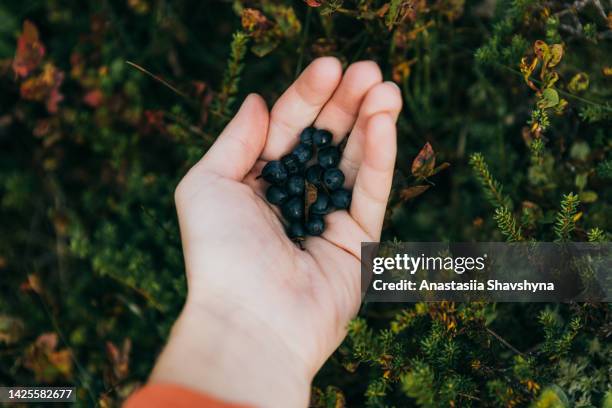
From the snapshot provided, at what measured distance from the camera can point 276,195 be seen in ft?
6.61

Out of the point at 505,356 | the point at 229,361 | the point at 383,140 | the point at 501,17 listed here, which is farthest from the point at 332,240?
the point at 501,17

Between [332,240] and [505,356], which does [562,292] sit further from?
[332,240]

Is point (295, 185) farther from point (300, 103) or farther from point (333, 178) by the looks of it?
point (300, 103)

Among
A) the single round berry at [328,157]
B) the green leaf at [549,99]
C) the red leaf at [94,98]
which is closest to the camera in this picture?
the green leaf at [549,99]

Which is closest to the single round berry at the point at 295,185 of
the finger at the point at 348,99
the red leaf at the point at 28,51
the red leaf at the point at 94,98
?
the finger at the point at 348,99

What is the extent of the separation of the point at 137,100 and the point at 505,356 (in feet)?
6.29

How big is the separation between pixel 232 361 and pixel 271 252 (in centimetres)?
36

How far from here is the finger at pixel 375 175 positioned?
72.1 inches

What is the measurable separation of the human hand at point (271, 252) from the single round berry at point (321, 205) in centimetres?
4

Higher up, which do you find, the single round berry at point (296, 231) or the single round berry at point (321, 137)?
the single round berry at point (321, 137)

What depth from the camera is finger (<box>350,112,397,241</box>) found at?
1.83 metres

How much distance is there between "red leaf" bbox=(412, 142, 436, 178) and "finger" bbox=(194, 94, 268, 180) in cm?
54

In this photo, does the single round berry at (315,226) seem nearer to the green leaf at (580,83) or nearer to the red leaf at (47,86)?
the green leaf at (580,83)

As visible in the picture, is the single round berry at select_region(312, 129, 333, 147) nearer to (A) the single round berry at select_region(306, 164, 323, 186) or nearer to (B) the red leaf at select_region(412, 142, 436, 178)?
(A) the single round berry at select_region(306, 164, 323, 186)
